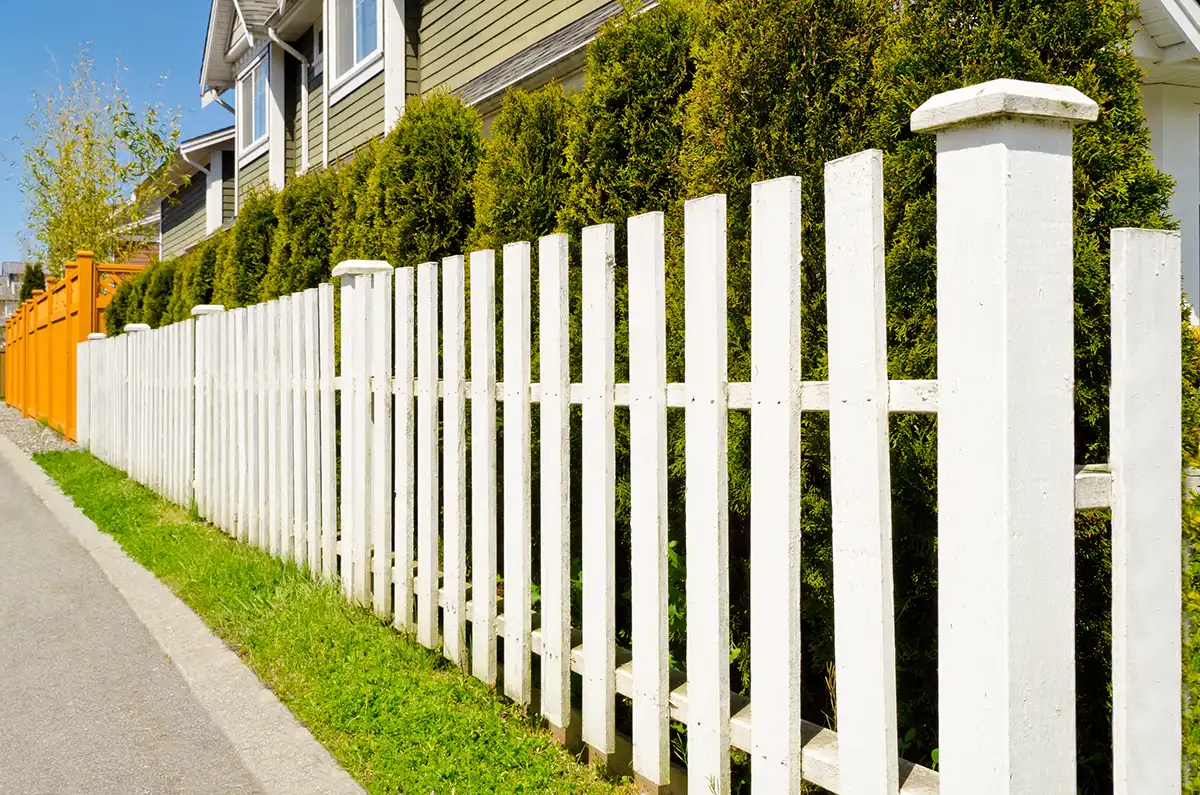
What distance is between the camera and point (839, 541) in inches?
89.0

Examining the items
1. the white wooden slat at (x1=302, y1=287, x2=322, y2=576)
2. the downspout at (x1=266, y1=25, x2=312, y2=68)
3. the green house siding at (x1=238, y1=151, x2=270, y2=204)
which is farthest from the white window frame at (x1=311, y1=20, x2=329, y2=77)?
the white wooden slat at (x1=302, y1=287, x2=322, y2=576)

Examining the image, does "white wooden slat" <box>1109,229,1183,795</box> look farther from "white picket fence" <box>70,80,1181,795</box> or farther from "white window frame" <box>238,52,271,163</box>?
"white window frame" <box>238,52,271,163</box>

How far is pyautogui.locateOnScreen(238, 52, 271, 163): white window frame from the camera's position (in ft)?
59.2

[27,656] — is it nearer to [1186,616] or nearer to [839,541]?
[839,541]

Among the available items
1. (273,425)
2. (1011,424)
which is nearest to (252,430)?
(273,425)

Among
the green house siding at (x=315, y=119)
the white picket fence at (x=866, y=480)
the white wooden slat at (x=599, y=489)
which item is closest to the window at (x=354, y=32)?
the green house siding at (x=315, y=119)

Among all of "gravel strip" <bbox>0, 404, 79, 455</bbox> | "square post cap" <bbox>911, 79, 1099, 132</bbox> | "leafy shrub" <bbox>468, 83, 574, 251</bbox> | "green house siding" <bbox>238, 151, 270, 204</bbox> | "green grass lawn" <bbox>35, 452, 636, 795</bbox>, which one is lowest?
"green grass lawn" <bbox>35, 452, 636, 795</bbox>

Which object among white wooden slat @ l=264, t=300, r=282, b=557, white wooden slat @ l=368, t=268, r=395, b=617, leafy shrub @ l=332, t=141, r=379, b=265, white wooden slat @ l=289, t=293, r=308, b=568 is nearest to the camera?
white wooden slat @ l=368, t=268, r=395, b=617

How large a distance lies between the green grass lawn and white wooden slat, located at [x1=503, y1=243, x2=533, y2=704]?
8.3 inches

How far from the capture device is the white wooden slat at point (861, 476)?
2160mm

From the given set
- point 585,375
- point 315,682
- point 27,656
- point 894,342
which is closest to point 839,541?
point 894,342

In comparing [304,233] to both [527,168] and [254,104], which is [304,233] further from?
[254,104]

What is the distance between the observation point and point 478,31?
10680 mm

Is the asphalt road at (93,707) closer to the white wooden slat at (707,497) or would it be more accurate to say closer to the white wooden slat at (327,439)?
the white wooden slat at (327,439)
